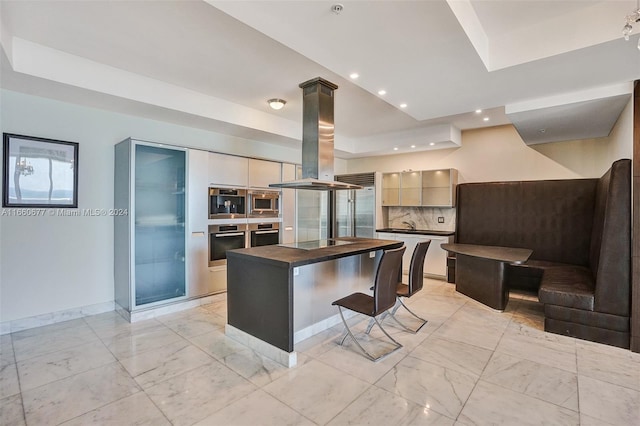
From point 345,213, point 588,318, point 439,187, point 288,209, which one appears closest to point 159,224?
point 288,209

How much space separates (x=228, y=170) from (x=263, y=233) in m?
1.11

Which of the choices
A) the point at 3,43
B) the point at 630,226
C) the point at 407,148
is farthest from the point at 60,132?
the point at 630,226

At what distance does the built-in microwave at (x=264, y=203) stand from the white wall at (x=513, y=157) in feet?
10.3

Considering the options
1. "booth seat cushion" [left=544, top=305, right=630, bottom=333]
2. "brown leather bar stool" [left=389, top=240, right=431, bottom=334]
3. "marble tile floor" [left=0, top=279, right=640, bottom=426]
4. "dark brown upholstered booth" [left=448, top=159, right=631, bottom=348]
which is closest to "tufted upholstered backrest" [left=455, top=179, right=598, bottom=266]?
"dark brown upholstered booth" [left=448, top=159, right=631, bottom=348]

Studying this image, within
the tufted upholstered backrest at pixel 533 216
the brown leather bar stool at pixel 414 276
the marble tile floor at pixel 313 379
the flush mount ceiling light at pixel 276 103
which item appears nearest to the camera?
the marble tile floor at pixel 313 379

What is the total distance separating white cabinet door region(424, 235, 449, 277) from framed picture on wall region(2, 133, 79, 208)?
5.43 meters

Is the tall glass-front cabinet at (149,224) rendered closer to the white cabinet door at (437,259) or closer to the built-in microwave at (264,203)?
the built-in microwave at (264,203)

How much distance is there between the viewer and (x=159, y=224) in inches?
155

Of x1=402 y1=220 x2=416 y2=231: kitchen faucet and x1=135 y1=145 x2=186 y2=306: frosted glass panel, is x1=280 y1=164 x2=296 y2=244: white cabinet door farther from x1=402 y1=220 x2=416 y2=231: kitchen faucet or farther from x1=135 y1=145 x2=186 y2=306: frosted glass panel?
x1=402 y1=220 x2=416 y2=231: kitchen faucet

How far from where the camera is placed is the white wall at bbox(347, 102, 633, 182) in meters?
4.67

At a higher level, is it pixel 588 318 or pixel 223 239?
pixel 223 239

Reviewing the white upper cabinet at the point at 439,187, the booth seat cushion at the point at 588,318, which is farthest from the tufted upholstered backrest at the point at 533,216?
the booth seat cushion at the point at 588,318

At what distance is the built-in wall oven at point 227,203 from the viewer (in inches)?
168

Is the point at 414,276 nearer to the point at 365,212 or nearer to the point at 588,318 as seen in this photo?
the point at 588,318
